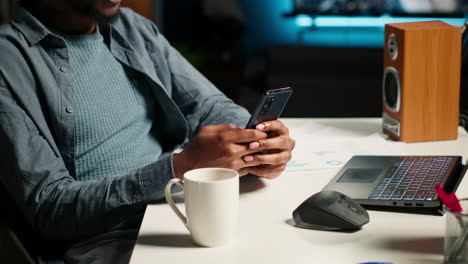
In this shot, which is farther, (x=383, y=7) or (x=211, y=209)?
(x=383, y=7)

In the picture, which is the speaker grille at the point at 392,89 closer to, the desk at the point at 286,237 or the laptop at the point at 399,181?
the laptop at the point at 399,181

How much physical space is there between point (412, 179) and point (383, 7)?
4.61 meters

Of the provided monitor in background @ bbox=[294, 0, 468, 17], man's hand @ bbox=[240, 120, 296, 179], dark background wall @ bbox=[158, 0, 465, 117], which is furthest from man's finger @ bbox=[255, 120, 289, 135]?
monitor in background @ bbox=[294, 0, 468, 17]

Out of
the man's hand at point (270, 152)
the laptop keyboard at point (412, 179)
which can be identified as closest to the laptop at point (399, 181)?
the laptop keyboard at point (412, 179)

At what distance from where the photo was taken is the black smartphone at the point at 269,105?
1.07 meters

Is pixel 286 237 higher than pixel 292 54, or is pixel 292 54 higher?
pixel 286 237

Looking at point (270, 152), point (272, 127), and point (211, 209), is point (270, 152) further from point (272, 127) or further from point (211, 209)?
point (211, 209)

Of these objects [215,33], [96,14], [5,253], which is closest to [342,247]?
[5,253]

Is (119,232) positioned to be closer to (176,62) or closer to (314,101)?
(176,62)

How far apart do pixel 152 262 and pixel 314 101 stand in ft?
8.66

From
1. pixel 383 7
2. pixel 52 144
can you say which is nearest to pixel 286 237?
pixel 52 144

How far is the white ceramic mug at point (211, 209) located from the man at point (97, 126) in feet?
0.68

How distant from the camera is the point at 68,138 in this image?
129 cm

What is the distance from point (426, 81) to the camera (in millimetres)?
1585
